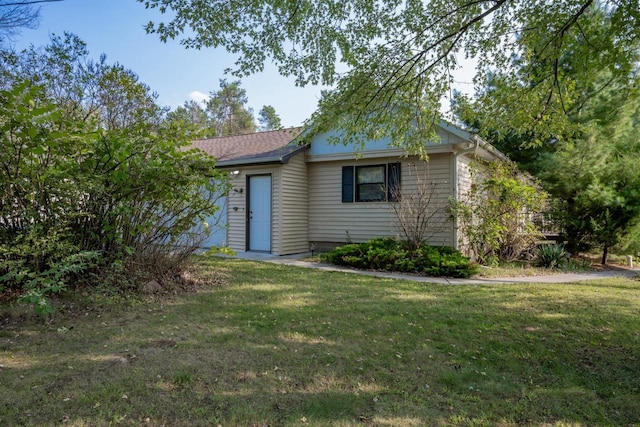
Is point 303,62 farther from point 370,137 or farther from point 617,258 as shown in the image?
point 617,258

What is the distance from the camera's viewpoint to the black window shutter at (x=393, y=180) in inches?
383

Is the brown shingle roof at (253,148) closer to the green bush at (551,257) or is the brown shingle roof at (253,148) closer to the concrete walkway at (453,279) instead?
the concrete walkway at (453,279)

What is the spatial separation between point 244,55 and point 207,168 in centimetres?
208

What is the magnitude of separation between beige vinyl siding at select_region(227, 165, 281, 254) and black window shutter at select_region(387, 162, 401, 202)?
2.94 metres

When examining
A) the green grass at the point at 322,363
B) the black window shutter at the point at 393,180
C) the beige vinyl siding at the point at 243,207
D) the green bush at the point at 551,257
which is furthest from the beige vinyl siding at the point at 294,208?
the green bush at the point at 551,257

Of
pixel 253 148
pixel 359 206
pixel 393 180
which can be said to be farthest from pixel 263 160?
A: pixel 393 180

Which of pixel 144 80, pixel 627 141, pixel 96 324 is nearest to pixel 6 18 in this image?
pixel 144 80

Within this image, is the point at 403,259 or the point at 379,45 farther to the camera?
the point at 403,259

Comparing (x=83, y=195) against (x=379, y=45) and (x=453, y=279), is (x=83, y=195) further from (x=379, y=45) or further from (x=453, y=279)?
(x=453, y=279)

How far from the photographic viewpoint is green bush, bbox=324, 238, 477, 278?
299 inches

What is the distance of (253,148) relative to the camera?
38.0ft

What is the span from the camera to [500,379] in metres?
2.99

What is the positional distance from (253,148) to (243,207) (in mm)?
1989

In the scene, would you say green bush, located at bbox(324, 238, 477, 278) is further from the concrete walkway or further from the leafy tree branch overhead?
the leafy tree branch overhead
